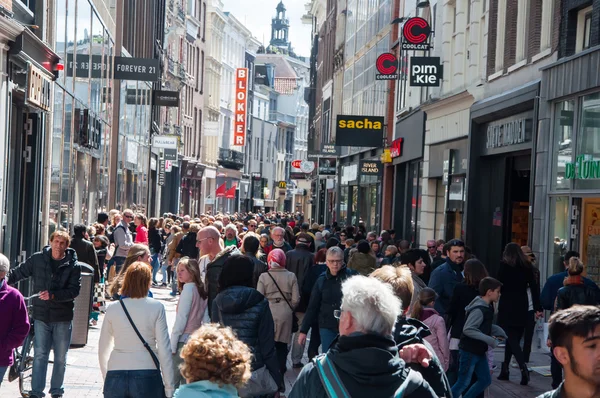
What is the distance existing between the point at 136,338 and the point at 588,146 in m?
9.79

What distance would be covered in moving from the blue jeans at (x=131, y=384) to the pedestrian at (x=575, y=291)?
5.85 metres

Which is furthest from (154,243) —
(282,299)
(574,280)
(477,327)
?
(477,327)

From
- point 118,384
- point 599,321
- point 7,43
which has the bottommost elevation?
point 118,384

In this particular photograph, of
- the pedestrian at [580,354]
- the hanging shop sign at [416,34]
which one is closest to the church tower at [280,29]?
the hanging shop sign at [416,34]

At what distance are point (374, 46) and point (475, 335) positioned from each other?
2999 cm

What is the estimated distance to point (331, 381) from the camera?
4676 millimetres

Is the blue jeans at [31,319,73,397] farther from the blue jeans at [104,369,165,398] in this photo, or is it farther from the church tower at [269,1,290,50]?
the church tower at [269,1,290,50]

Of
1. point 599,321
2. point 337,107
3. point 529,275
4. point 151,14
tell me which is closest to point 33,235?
point 529,275

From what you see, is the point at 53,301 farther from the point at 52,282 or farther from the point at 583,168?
the point at 583,168

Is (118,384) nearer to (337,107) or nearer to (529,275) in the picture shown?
(529,275)

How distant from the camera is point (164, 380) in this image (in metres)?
7.54

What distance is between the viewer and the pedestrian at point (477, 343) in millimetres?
10148

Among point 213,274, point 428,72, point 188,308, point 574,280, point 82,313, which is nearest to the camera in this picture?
point 188,308

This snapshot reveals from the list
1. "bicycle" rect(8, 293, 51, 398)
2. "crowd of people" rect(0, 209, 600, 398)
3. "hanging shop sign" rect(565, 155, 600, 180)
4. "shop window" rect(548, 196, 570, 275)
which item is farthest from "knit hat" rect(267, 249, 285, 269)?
"shop window" rect(548, 196, 570, 275)
